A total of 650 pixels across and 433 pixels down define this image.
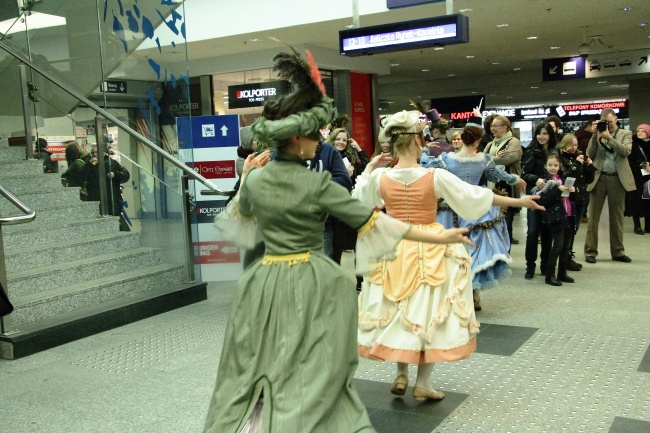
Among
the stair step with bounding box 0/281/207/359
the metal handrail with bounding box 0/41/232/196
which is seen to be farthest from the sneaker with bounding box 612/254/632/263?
the stair step with bounding box 0/281/207/359

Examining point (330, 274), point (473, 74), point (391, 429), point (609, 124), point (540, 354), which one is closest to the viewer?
point (330, 274)

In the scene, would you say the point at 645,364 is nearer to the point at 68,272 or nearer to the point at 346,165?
the point at 346,165

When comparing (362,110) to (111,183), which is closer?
(111,183)

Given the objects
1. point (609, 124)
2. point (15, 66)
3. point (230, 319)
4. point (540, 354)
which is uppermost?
point (15, 66)

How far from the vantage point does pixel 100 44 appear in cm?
757

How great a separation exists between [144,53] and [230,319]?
18.3 feet

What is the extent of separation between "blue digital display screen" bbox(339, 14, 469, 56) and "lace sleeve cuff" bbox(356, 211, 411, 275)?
183 inches

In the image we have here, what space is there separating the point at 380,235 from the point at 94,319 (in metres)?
→ 3.82

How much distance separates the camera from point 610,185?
27.6 feet

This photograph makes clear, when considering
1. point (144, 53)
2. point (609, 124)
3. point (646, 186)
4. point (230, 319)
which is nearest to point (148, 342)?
point (230, 319)

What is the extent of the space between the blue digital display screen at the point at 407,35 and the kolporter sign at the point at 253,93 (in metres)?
7.43

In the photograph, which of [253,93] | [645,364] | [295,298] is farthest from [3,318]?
[253,93]

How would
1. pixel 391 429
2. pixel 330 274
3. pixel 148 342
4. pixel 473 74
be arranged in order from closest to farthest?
pixel 330 274, pixel 391 429, pixel 148 342, pixel 473 74

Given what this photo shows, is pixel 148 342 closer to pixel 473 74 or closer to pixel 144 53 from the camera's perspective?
pixel 144 53
